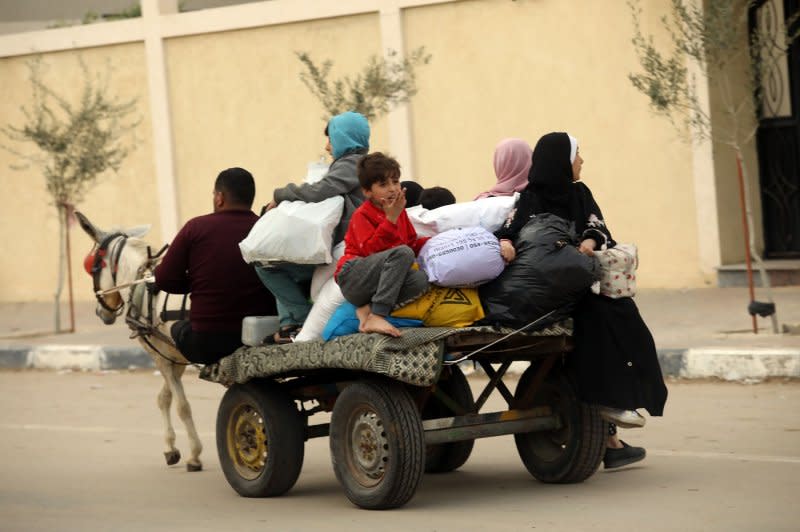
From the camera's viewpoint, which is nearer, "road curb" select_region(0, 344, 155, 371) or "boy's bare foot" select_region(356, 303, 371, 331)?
"boy's bare foot" select_region(356, 303, 371, 331)

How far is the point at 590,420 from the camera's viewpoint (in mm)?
8133

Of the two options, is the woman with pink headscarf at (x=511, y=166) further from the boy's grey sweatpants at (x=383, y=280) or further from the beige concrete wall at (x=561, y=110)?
the beige concrete wall at (x=561, y=110)

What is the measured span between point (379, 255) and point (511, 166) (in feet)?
3.77

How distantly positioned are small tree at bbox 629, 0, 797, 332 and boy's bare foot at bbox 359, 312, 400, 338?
672 cm

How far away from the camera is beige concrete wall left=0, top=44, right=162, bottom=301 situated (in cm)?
2148

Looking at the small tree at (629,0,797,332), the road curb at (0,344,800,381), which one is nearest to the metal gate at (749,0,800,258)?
the small tree at (629,0,797,332)

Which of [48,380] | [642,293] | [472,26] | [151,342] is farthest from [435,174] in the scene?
[151,342]

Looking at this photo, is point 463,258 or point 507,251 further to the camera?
point 507,251

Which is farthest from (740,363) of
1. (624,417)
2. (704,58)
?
(624,417)

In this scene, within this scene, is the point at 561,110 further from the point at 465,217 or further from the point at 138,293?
the point at 465,217

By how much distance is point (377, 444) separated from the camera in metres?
7.63

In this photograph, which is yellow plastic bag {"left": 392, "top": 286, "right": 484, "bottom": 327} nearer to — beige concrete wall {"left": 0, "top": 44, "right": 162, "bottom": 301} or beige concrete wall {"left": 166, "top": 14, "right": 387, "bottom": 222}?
beige concrete wall {"left": 166, "top": 14, "right": 387, "bottom": 222}

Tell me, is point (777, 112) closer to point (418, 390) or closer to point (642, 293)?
point (642, 293)

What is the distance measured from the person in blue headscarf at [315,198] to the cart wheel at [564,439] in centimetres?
125
